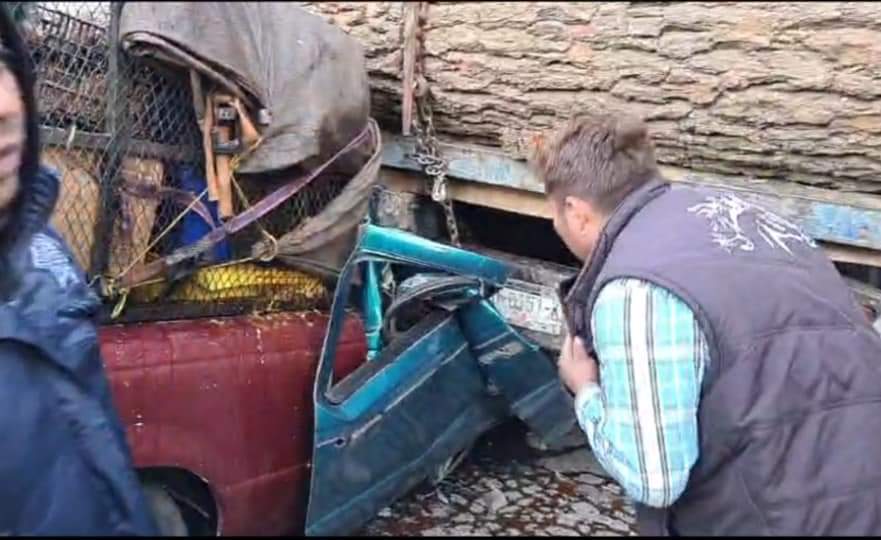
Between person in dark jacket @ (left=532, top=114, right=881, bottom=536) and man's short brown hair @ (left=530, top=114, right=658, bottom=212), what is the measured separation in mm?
105

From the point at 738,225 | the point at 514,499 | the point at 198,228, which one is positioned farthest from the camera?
the point at 514,499

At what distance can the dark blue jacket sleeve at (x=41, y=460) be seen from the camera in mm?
1342

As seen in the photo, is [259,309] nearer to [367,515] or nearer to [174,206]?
[174,206]

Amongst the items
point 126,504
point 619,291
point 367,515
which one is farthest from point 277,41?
point 126,504

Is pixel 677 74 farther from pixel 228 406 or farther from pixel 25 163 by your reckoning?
pixel 25 163

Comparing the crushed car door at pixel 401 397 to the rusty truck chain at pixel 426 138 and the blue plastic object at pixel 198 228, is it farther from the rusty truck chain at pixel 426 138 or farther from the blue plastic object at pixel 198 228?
the rusty truck chain at pixel 426 138

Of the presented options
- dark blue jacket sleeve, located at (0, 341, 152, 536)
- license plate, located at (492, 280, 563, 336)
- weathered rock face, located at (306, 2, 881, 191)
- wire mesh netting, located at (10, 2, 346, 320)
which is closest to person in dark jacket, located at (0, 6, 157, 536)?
dark blue jacket sleeve, located at (0, 341, 152, 536)

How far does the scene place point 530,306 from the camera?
4234 mm

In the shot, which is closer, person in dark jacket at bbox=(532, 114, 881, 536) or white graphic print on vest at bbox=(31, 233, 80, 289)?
white graphic print on vest at bbox=(31, 233, 80, 289)

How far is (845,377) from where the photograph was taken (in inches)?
74.8

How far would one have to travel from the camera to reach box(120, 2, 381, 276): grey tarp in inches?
139

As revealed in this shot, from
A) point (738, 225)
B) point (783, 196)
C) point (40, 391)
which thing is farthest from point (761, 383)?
point (783, 196)

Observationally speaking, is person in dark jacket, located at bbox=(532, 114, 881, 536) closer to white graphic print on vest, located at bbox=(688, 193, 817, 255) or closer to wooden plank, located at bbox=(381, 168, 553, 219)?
white graphic print on vest, located at bbox=(688, 193, 817, 255)

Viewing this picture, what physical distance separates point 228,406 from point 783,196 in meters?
1.99
